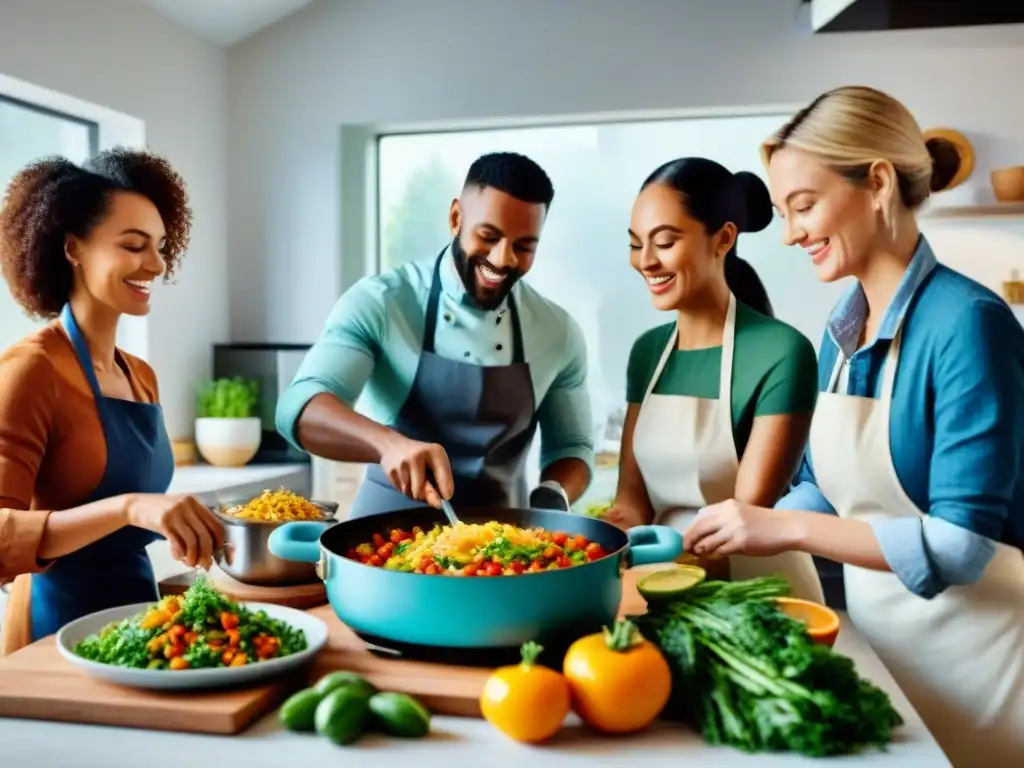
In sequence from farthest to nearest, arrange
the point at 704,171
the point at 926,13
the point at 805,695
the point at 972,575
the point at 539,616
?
the point at 926,13
the point at 704,171
the point at 972,575
the point at 539,616
the point at 805,695

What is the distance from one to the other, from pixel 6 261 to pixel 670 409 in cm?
120

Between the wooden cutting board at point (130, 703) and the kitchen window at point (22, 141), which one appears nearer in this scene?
the wooden cutting board at point (130, 703)

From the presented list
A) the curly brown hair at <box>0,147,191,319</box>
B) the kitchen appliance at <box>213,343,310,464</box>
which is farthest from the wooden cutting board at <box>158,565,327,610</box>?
the kitchen appliance at <box>213,343,310,464</box>

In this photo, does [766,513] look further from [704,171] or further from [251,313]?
[251,313]

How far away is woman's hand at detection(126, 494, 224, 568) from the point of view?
140cm

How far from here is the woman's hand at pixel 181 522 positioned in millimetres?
1396

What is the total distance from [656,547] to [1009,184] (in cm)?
257

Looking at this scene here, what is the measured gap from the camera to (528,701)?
1.00 metres

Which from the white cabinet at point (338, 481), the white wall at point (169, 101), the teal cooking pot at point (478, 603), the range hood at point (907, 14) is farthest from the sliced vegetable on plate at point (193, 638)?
the range hood at point (907, 14)

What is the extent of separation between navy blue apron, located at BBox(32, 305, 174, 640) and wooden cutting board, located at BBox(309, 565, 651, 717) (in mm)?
542

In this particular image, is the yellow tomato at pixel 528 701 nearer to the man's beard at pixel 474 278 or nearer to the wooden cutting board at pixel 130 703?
the wooden cutting board at pixel 130 703

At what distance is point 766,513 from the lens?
134cm

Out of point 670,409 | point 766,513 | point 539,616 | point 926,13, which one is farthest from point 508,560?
point 926,13

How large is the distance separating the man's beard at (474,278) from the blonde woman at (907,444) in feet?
1.86
